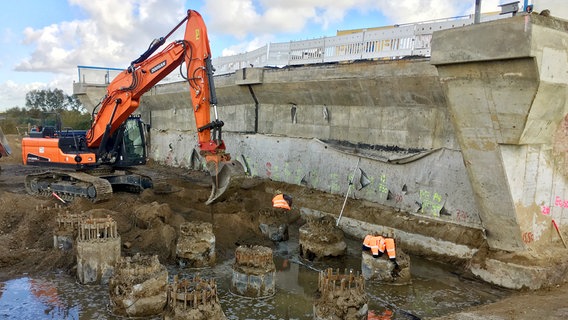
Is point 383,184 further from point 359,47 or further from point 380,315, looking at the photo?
point 380,315

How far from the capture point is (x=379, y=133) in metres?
12.0

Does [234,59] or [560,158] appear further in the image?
[234,59]

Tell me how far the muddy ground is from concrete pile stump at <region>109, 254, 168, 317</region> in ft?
6.76

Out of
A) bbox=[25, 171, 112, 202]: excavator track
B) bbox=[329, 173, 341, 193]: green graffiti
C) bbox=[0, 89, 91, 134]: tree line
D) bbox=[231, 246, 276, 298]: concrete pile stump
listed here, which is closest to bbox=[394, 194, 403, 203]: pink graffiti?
bbox=[329, 173, 341, 193]: green graffiti

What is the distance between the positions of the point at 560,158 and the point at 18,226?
11747 millimetres

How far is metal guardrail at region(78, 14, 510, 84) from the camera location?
11.2 metres

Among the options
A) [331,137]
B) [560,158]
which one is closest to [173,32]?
[331,137]

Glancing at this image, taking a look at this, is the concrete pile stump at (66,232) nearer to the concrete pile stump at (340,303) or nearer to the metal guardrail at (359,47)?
the concrete pile stump at (340,303)

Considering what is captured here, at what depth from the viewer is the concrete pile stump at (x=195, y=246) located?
863cm

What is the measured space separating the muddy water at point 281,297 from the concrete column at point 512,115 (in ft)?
4.39

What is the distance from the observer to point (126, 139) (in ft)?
45.1

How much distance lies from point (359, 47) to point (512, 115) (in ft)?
20.0

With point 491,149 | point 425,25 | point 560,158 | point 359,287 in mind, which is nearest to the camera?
point 359,287

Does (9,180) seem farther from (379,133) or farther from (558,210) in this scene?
(558,210)
